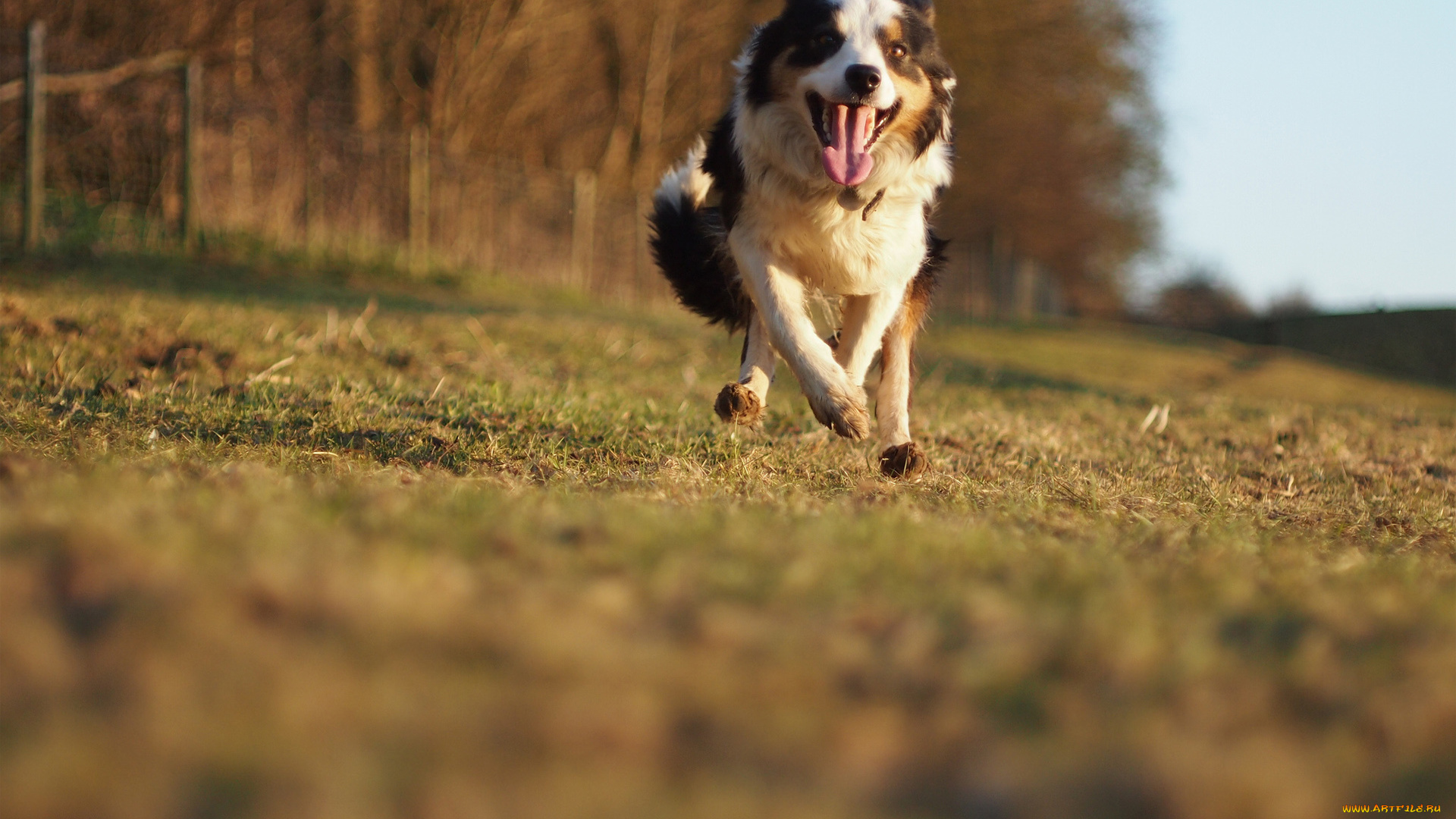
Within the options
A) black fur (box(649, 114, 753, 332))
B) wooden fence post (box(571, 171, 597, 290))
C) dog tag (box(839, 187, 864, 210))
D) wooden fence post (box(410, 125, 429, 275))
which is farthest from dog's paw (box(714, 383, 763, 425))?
wooden fence post (box(571, 171, 597, 290))

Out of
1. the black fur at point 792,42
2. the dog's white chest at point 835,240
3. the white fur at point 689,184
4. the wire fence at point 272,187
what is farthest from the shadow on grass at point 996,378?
the black fur at point 792,42

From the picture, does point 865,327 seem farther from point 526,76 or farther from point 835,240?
point 526,76

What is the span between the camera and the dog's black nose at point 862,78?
145 inches

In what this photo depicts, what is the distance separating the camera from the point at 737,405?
3678 mm

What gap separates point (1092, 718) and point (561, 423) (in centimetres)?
289

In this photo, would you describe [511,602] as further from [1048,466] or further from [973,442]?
[973,442]

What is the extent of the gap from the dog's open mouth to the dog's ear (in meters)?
0.51

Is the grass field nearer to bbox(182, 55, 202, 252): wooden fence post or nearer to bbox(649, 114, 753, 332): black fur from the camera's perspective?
bbox(649, 114, 753, 332): black fur

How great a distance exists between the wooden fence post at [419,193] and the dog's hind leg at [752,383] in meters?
9.69

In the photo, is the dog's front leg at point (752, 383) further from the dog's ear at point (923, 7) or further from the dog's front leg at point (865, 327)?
the dog's ear at point (923, 7)

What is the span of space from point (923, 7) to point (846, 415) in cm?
173

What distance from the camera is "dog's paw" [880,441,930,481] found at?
3570 mm

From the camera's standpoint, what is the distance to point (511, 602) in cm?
142

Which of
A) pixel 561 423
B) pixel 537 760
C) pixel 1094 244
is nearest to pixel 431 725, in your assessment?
pixel 537 760
